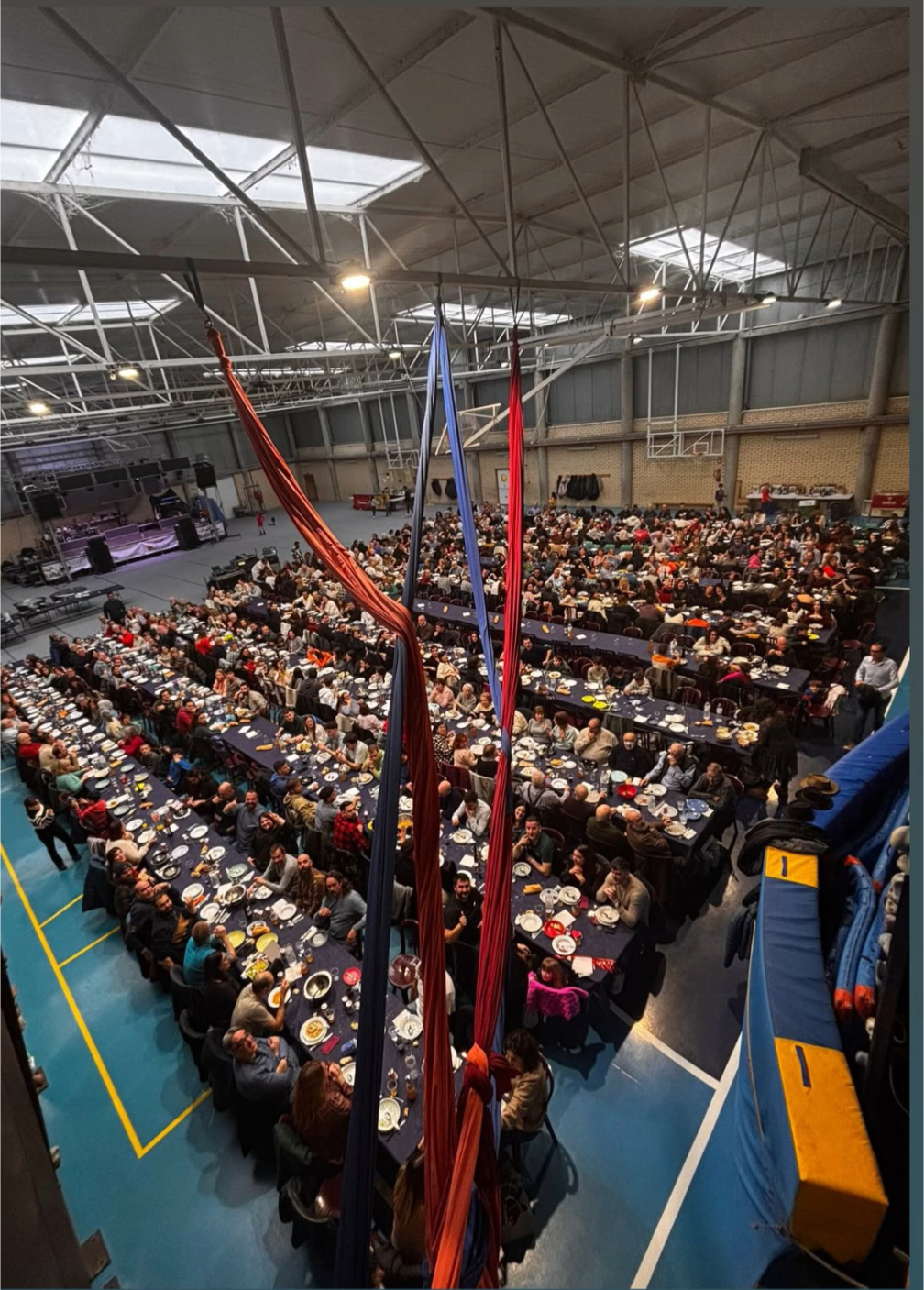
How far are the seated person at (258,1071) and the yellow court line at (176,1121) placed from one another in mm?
1098

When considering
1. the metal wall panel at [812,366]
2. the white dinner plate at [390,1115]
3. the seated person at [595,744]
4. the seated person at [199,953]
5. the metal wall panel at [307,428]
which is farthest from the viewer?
the metal wall panel at [307,428]

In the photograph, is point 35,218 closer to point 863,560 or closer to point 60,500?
point 863,560

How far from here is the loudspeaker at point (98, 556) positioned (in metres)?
27.2

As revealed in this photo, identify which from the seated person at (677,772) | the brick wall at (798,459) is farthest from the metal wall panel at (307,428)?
the seated person at (677,772)

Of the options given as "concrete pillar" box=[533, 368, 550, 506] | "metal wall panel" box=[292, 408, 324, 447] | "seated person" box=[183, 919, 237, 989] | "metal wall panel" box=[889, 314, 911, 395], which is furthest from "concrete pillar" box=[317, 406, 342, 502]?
"seated person" box=[183, 919, 237, 989]

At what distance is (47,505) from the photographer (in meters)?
25.5

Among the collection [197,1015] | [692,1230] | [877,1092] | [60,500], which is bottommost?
[692,1230]

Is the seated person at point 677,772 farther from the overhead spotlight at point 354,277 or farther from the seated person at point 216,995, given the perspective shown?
the overhead spotlight at point 354,277

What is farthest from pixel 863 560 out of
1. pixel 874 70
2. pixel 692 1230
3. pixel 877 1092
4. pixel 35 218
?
pixel 35 218

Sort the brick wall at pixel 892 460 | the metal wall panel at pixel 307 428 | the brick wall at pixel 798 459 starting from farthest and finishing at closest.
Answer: the metal wall panel at pixel 307 428 < the brick wall at pixel 798 459 < the brick wall at pixel 892 460

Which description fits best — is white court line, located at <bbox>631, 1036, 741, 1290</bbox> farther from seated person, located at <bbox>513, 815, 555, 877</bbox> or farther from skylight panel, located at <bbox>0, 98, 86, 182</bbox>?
skylight panel, located at <bbox>0, 98, 86, 182</bbox>

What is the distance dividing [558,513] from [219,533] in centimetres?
1953

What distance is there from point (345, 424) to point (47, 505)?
18.5 meters

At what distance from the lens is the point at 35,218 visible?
6.88 meters
